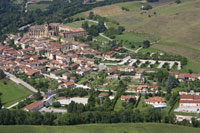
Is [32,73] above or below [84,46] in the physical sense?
below

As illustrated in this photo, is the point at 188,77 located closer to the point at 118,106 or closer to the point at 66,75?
the point at 118,106

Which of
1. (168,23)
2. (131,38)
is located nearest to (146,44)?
(131,38)

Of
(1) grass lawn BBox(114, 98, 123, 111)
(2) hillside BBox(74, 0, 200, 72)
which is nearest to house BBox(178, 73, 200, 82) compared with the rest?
(2) hillside BBox(74, 0, 200, 72)

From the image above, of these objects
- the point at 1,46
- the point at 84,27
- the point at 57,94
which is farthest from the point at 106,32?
the point at 57,94

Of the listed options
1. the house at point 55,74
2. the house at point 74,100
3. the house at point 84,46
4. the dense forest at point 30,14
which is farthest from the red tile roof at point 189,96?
the dense forest at point 30,14

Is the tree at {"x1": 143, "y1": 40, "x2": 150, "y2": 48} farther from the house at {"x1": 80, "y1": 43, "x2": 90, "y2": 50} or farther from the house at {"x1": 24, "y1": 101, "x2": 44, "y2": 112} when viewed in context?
the house at {"x1": 24, "y1": 101, "x2": 44, "y2": 112}

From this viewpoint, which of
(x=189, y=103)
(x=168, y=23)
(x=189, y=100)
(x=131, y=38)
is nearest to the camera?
(x=189, y=103)
